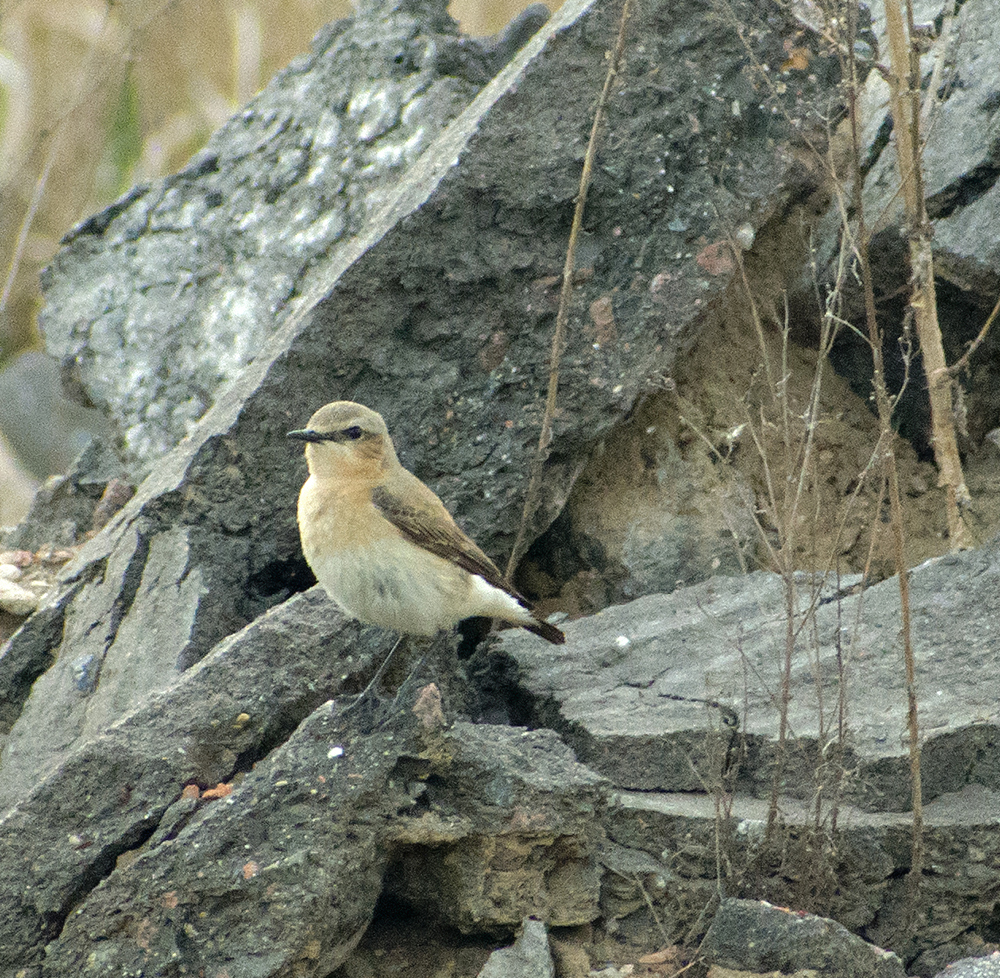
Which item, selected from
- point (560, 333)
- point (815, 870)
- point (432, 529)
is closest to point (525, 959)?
point (815, 870)

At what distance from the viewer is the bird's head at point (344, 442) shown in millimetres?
4633

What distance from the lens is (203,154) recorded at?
7.63 m

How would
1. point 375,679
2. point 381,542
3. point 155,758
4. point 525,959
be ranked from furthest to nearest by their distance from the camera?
point 381,542 → point 375,679 → point 155,758 → point 525,959

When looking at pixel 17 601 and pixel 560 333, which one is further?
pixel 17 601

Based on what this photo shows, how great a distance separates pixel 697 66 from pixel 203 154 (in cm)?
337

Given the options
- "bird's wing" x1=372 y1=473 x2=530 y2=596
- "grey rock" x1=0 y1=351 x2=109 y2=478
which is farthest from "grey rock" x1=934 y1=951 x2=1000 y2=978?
"grey rock" x1=0 y1=351 x2=109 y2=478

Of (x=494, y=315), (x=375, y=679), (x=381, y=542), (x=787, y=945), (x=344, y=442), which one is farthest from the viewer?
(x=494, y=315)

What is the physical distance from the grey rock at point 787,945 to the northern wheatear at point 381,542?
154cm

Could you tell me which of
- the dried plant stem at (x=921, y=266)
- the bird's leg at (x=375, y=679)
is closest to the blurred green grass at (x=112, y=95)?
the dried plant stem at (x=921, y=266)

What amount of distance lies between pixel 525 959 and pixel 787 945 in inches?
29.6

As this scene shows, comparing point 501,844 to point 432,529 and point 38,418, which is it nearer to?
point 432,529

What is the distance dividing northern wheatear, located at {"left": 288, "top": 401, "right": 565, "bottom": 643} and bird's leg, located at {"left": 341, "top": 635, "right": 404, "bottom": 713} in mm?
68

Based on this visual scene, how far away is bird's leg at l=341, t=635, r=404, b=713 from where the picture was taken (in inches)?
164

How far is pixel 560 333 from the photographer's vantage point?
533 centimetres
